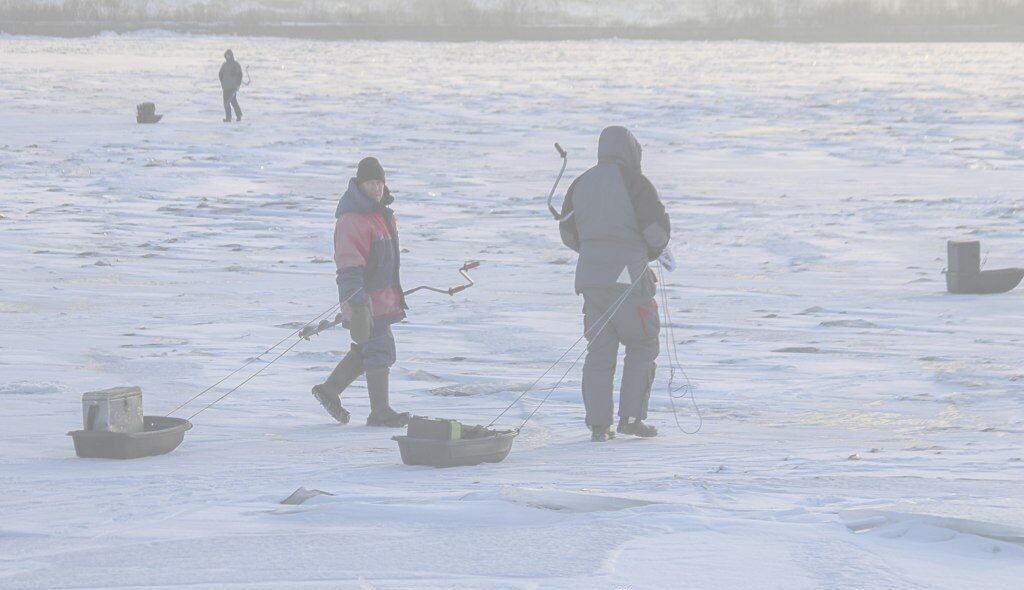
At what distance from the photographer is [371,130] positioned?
2736 centimetres

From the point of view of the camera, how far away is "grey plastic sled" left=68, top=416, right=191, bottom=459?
19.7ft

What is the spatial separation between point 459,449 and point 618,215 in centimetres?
120

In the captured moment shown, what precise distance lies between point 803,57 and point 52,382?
6181 cm

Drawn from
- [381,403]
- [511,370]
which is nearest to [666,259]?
[381,403]

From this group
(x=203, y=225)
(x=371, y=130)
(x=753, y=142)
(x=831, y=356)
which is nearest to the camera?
(x=831, y=356)

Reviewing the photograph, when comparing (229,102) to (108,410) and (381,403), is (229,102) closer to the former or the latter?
(381,403)

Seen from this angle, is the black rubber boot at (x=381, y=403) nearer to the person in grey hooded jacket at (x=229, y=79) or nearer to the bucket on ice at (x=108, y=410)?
the bucket on ice at (x=108, y=410)

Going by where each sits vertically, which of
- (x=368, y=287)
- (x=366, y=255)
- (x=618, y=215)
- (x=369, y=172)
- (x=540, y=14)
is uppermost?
(x=540, y=14)

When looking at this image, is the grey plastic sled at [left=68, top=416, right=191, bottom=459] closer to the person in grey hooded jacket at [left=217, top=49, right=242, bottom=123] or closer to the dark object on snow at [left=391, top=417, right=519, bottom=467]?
the dark object on snow at [left=391, top=417, right=519, bottom=467]

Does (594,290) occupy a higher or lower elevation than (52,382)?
higher

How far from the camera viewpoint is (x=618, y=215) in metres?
6.25

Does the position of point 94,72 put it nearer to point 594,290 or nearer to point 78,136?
point 78,136

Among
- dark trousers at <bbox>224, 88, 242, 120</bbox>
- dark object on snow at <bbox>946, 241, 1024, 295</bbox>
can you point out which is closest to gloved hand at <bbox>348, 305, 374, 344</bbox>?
dark object on snow at <bbox>946, 241, 1024, 295</bbox>

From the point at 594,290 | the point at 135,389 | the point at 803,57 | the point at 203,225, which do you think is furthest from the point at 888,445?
the point at 803,57
